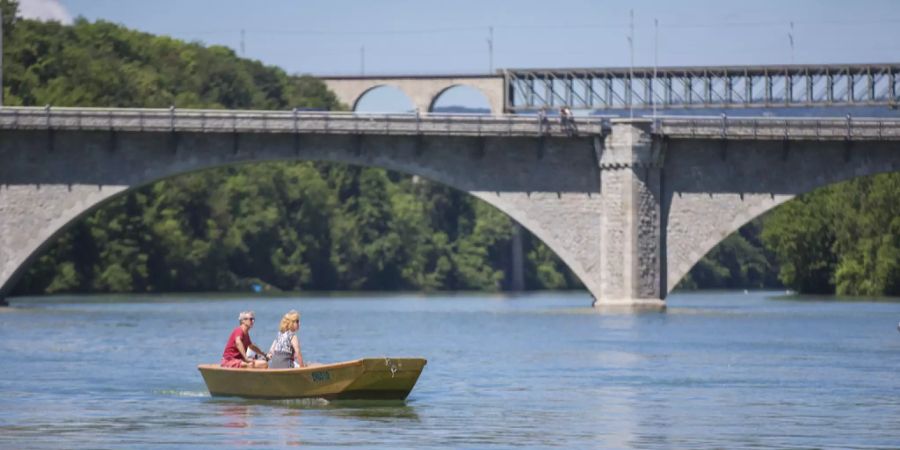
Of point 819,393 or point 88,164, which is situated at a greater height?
point 88,164

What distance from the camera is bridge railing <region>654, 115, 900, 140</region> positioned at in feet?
285

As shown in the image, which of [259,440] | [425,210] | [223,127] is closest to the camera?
[259,440]

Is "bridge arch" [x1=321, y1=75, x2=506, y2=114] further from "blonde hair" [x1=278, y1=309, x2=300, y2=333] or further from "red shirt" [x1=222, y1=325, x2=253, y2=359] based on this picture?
"blonde hair" [x1=278, y1=309, x2=300, y2=333]

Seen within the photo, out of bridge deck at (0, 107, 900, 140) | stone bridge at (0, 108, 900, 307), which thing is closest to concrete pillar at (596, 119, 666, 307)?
stone bridge at (0, 108, 900, 307)

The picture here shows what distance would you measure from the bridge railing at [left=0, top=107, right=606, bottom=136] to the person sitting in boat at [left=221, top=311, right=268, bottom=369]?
4400 cm

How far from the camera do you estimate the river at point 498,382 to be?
1508 inches

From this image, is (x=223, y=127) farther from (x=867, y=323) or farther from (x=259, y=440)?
(x=259, y=440)

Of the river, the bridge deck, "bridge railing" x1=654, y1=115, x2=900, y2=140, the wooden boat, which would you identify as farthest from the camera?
the bridge deck

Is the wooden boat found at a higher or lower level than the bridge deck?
lower

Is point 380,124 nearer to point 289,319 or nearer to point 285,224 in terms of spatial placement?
point 289,319

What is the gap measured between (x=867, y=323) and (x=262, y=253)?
207 feet

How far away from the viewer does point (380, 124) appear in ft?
292

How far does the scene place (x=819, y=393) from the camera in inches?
1882

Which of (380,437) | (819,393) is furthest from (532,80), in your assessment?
(380,437)
